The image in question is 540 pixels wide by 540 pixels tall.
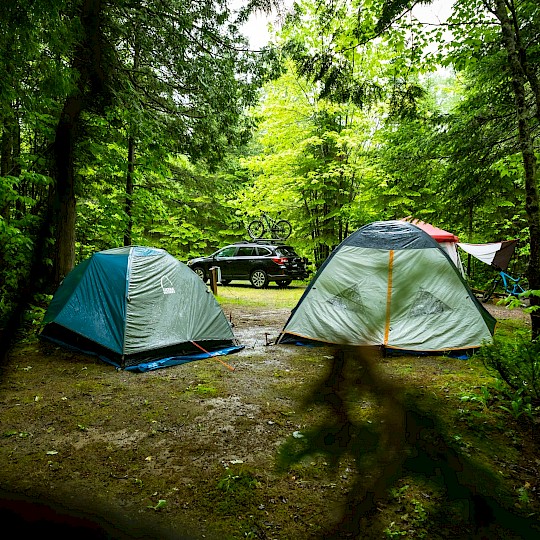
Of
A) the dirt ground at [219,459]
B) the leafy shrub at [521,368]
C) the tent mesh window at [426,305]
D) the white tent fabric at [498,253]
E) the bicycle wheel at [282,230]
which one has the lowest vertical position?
the dirt ground at [219,459]

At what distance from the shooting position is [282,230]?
628 inches

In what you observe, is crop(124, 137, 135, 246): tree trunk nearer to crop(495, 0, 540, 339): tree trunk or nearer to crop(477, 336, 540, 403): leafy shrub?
crop(495, 0, 540, 339): tree trunk

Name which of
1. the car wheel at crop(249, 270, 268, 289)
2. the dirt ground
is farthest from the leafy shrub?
the car wheel at crop(249, 270, 268, 289)

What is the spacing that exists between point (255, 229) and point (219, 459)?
46.1 ft

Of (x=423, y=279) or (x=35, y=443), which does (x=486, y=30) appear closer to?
(x=423, y=279)

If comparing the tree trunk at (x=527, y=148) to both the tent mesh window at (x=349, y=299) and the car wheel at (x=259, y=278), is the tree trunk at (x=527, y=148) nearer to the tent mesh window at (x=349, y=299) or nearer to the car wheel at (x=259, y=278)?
the tent mesh window at (x=349, y=299)

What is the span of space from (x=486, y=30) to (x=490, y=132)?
182 cm

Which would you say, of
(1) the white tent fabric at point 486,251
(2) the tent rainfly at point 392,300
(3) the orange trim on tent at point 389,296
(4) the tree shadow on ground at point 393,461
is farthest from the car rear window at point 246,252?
(4) the tree shadow on ground at point 393,461

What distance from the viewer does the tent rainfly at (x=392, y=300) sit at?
566cm

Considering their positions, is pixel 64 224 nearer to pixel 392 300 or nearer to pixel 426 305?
pixel 392 300

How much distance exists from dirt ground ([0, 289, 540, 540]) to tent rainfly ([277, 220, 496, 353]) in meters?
0.74

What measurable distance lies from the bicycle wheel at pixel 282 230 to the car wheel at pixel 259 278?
8.11 feet

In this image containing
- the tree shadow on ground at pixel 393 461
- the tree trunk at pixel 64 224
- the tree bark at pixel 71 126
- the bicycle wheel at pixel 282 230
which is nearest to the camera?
the tree shadow on ground at pixel 393 461

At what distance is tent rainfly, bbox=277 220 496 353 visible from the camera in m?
5.66
